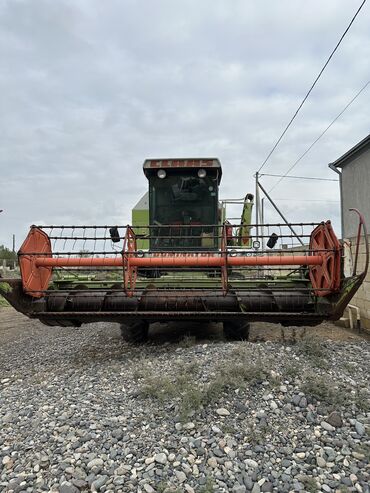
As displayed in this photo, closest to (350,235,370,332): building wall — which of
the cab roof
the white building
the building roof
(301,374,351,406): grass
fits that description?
the cab roof

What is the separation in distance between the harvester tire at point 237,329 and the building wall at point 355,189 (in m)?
8.06

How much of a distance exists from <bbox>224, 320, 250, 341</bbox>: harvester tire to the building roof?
8.53 m

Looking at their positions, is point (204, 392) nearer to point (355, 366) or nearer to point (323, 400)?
point (323, 400)

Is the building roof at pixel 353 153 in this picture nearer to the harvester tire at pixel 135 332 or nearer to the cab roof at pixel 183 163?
the cab roof at pixel 183 163

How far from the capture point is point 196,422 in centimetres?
308

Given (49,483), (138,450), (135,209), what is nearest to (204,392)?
(138,450)

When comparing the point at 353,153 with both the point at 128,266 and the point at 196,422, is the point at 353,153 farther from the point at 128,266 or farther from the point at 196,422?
the point at 196,422

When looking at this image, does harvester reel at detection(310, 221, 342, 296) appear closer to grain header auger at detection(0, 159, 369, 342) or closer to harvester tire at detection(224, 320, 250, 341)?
grain header auger at detection(0, 159, 369, 342)

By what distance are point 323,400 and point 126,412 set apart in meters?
1.69

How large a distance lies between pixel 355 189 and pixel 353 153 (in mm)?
1189

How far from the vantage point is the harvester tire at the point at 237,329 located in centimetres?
516

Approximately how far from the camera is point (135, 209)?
9938mm

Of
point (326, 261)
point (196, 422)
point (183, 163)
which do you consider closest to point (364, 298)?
point (326, 261)

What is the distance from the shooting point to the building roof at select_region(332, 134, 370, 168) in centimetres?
1147
